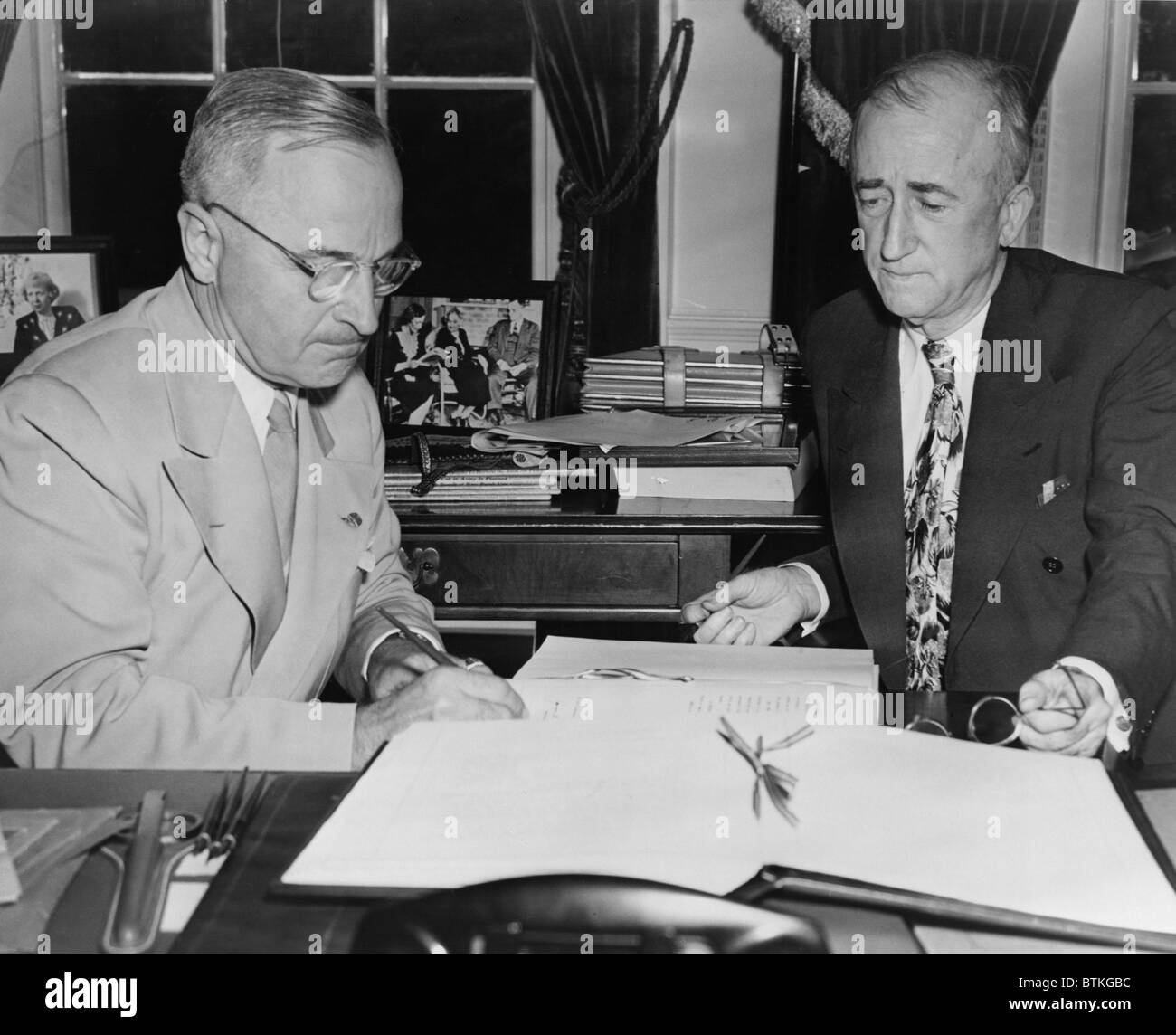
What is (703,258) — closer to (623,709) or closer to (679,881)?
(623,709)

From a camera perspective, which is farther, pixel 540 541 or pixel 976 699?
pixel 540 541

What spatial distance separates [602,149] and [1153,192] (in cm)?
141

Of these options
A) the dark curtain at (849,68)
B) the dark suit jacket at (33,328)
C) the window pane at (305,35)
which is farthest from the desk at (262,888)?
the window pane at (305,35)

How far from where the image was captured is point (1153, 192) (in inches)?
127

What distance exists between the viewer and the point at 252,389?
1.62 meters

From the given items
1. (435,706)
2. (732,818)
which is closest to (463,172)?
(435,706)

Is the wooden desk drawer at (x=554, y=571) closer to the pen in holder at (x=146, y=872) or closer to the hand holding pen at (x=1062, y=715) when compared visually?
the hand holding pen at (x=1062, y=715)

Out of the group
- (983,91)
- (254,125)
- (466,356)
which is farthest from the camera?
(466,356)

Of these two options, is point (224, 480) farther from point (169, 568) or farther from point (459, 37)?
point (459, 37)

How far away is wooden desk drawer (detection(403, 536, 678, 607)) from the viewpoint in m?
2.27

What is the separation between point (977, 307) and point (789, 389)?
773 mm

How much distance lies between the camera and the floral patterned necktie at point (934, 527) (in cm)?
191
